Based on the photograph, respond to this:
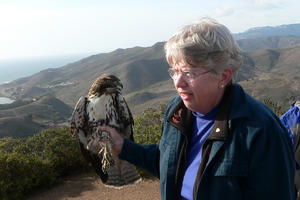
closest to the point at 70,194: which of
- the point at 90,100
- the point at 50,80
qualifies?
the point at 90,100

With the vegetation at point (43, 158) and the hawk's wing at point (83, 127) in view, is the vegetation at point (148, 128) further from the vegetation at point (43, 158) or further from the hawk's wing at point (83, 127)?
the hawk's wing at point (83, 127)

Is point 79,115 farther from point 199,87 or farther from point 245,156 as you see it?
point 245,156

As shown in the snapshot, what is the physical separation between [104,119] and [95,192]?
14.5ft

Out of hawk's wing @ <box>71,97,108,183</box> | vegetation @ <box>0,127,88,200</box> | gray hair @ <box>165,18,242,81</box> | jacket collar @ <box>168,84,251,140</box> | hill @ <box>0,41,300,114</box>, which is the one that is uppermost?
gray hair @ <box>165,18,242,81</box>

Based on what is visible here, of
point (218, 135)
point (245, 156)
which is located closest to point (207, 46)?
point (218, 135)

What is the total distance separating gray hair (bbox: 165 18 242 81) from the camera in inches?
64.7

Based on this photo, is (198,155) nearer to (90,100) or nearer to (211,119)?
(211,119)

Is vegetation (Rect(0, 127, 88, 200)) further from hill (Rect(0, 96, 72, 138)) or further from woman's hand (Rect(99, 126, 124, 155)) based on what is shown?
hill (Rect(0, 96, 72, 138))

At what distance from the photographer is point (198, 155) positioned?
6.17 ft

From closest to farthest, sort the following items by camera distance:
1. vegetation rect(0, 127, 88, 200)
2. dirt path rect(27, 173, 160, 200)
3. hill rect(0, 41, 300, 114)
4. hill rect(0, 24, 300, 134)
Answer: vegetation rect(0, 127, 88, 200) → dirt path rect(27, 173, 160, 200) → hill rect(0, 24, 300, 134) → hill rect(0, 41, 300, 114)

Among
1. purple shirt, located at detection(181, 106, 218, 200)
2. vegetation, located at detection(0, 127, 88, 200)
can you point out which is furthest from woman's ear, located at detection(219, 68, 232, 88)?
vegetation, located at detection(0, 127, 88, 200)

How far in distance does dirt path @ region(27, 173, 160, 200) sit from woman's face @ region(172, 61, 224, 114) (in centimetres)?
556

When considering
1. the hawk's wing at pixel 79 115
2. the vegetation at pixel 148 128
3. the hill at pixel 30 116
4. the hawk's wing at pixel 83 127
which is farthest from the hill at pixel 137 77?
the hawk's wing at pixel 79 115

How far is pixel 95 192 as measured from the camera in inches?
281
